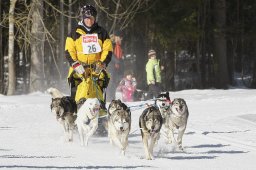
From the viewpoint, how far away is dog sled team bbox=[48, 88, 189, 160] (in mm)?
9242

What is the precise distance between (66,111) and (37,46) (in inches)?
526

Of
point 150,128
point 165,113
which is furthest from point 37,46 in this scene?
point 150,128

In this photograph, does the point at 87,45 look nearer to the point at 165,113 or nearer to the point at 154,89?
the point at 165,113

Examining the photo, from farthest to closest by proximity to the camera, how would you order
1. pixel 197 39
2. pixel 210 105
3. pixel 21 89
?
pixel 21 89
pixel 197 39
pixel 210 105

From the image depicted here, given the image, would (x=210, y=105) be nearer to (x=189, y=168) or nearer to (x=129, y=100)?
(x=129, y=100)

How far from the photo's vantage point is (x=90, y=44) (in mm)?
11078

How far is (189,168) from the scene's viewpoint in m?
8.49

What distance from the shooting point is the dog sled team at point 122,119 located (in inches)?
364

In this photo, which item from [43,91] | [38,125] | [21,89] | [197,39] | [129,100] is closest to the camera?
[38,125]

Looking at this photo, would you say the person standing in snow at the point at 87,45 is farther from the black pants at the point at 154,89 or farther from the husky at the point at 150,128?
the black pants at the point at 154,89

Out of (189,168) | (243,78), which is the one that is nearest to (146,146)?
(189,168)

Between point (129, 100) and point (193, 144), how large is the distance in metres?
10.7

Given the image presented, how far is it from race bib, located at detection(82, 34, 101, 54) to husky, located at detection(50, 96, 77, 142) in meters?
0.88

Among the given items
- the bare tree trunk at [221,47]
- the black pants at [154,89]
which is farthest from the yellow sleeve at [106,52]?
the bare tree trunk at [221,47]
